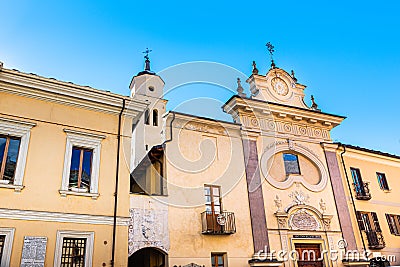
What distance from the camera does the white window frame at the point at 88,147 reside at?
1245 cm

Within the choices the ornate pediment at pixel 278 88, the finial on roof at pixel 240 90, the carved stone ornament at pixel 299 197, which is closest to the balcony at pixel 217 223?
the carved stone ornament at pixel 299 197

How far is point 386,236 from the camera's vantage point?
812 inches

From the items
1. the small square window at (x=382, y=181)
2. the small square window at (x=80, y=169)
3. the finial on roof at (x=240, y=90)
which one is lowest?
the small square window at (x=80, y=169)

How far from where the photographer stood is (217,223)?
50.6 feet

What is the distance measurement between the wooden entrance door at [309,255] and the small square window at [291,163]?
404 centimetres

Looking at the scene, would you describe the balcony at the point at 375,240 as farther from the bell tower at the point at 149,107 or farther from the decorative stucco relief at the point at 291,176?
the bell tower at the point at 149,107

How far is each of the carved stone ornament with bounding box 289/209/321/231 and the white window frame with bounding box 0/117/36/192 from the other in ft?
42.3

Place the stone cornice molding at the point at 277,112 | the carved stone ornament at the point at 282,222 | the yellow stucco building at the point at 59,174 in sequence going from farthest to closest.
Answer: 1. the stone cornice molding at the point at 277,112
2. the carved stone ornament at the point at 282,222
3. the yellow stucco building at the point at 59,174

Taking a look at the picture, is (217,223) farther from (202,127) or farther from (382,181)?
(382,181)

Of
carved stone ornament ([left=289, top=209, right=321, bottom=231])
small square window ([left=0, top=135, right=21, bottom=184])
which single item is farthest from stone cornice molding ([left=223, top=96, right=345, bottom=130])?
small square window ([left=0, top=135, right=21, bottom=184])

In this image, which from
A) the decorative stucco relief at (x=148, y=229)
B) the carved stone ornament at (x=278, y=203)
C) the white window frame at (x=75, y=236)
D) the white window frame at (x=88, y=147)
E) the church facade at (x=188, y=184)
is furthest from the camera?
the carved stone ornament at (x=278, y=203)

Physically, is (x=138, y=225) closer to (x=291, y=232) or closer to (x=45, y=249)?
(x=45, y=249)

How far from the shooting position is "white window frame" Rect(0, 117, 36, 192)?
11.7m

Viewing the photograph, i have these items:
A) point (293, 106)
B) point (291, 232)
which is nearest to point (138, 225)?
point (291, 232)
